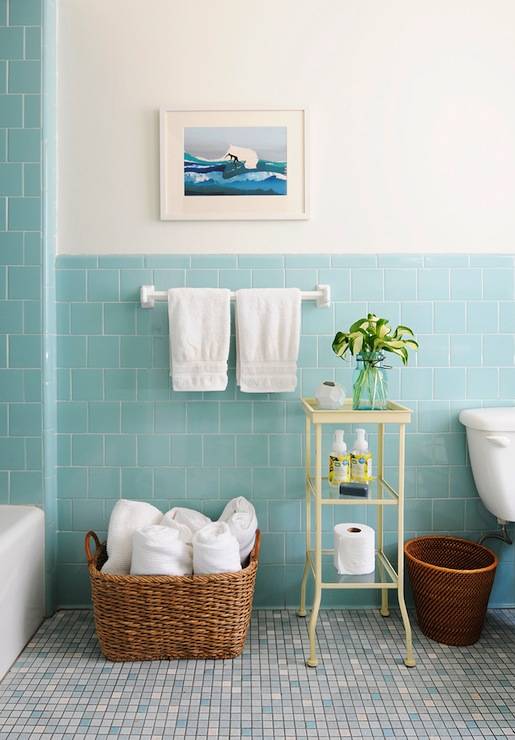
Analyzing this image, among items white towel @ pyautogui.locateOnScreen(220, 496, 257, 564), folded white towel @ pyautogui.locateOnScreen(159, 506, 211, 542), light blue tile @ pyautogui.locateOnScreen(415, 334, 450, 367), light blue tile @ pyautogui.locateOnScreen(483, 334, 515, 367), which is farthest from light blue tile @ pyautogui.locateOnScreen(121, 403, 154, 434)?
light blue tile @ pyautogui.locateOnScreen(483, 334, 515, 367)

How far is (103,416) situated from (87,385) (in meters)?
0.12

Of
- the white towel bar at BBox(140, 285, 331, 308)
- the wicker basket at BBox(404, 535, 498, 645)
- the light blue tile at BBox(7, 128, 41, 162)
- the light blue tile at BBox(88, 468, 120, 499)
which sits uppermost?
the light blue tile at BBox(7, 128, 41, 162)

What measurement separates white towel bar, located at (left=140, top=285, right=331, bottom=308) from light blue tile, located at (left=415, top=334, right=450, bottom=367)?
14.8 inches

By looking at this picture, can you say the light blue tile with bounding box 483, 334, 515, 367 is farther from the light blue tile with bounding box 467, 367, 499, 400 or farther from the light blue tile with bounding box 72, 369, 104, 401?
the light blue tile with bounding box 72, 369, 104, 401

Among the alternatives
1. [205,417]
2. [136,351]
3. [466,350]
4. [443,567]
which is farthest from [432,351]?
[136,351]

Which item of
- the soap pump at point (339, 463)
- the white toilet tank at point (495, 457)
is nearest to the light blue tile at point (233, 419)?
the soap pump at point (339, 463)

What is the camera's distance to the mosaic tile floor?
1559 millimetres

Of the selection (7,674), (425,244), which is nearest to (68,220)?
(425,244)

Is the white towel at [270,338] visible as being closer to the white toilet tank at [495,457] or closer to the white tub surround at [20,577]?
the white toilet tank at [495,457]

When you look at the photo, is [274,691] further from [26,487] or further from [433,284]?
[433,284]

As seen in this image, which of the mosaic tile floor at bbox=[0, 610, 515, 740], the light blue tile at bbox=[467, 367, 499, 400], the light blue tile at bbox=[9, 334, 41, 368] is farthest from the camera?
the light blue tile at bbox=[467, 367, 499, 400]

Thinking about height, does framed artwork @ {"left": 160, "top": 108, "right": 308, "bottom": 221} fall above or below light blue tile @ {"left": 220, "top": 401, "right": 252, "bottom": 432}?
above

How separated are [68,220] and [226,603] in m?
1.40

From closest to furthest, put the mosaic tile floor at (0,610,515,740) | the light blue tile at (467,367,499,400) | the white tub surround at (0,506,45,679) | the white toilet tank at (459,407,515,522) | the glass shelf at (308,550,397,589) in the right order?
the mosaic tile floor at (0,610,515,740)
the white tub surround at (0,506,45,679)
the glass shelf at (308,550,397,589)
the white toilet tank at (459,407,515,522)
the light blue tile at (467,367,499,400)
